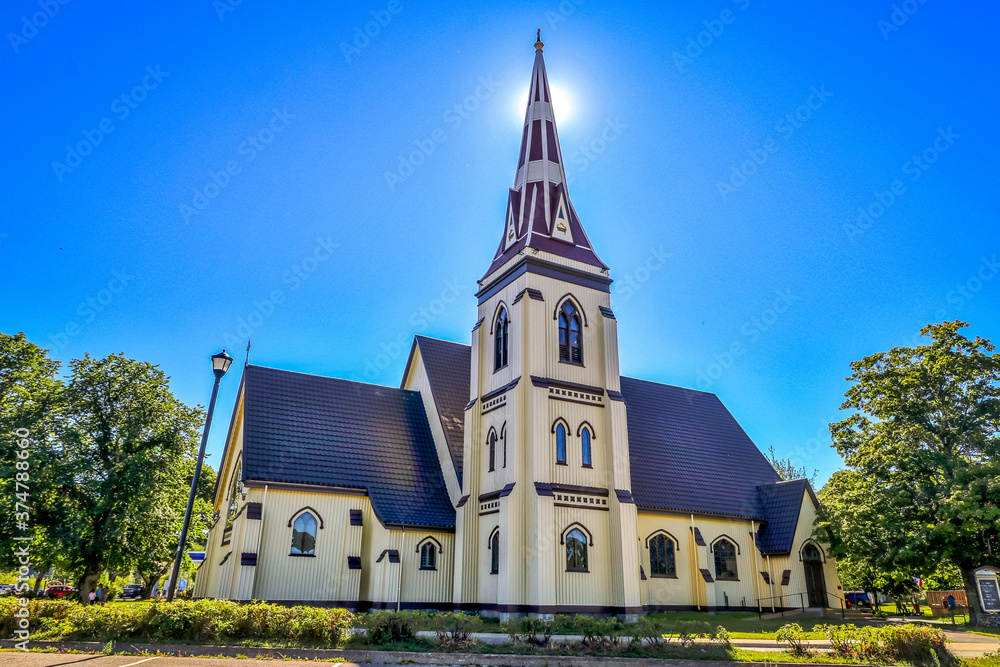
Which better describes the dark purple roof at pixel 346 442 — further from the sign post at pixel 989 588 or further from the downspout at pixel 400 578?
the sign post at pixel 989 588

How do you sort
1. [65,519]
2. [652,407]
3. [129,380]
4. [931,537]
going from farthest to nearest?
[652,407]
[129,380]
[65,519]
[931,537]

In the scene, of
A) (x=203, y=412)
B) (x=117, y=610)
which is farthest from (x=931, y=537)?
(x=203, y=412)

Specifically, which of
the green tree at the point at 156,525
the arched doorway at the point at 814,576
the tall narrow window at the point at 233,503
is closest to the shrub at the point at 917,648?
the arched doorway at the point at 814,576

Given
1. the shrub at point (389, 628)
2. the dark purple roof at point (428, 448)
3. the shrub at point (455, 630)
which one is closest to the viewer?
the shrub at point (455, 630)

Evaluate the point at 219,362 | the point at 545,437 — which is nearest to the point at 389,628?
the point at 219,362

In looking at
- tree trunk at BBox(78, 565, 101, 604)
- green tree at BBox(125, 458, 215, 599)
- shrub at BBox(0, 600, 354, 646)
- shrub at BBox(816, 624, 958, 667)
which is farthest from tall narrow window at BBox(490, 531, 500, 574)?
tree trunk at BBox(78, 565, 101, 604)

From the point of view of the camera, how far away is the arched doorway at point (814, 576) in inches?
1217

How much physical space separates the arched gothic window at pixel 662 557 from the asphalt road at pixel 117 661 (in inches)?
715

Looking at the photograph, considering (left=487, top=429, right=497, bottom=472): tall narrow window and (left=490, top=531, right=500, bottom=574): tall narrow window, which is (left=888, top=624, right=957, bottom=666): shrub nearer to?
(left=490, top=531, right=500, bottom=574): tall narrow window

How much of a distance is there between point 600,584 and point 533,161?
19.0m

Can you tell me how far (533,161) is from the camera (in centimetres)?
3147

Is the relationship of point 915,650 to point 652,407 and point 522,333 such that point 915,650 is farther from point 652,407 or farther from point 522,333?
point 652,407

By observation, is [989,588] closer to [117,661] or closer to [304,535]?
[304,535]

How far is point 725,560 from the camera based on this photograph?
3067cm
